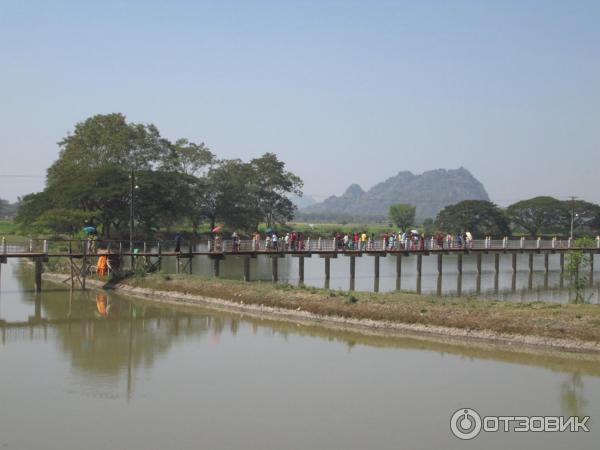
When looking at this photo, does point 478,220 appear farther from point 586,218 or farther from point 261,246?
point 261,246

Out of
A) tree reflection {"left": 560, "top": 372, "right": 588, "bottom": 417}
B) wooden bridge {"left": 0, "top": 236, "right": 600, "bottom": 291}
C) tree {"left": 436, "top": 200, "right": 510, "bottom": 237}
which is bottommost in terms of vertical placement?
tree reflection {"left": 560, "top": 372, "right": 588, "bottom": 417}

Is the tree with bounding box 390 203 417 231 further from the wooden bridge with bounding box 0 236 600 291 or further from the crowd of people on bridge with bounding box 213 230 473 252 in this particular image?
the crowd of people on bridge with bounding box 213 230 473 252

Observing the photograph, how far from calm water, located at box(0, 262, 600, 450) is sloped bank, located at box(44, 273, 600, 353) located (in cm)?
149

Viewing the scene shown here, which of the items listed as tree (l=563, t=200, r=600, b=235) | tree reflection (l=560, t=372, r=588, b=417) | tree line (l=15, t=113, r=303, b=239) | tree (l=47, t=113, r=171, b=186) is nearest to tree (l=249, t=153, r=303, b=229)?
tree line (l=15, t=113, r=303, b=239)

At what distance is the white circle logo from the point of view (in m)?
16.5

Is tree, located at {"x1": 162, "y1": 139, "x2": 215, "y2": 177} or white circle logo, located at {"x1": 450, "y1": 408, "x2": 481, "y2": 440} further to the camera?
tree, located at {"x1": 162, "y1": 139, "x2": 215, "y2": 177}

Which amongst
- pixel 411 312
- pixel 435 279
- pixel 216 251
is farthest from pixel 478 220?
pixel 411 312

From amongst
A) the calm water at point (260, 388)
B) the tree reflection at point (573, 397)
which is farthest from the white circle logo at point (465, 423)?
the tree reflection at point (573, 397)

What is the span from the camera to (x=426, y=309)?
29438mm

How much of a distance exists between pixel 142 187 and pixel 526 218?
7323cm

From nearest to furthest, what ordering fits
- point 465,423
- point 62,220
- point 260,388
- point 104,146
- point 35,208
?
point 465,423 < point 260,388 < point 62,220 < point 35,208 < point 104,146

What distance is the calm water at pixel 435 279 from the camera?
45.6 m
